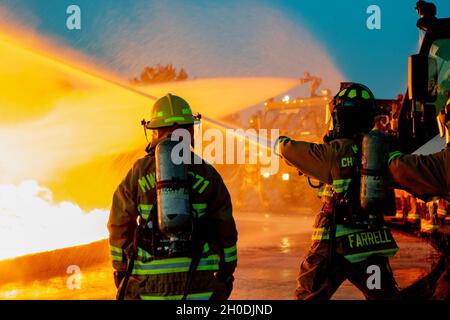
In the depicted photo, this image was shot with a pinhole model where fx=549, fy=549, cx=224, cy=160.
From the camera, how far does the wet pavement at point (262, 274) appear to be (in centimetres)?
608


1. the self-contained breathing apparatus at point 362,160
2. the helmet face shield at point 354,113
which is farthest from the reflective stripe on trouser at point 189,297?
the helmet face shield at point 354,113

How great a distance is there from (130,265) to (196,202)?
0.48m

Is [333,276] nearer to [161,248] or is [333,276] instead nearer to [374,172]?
[374,172]

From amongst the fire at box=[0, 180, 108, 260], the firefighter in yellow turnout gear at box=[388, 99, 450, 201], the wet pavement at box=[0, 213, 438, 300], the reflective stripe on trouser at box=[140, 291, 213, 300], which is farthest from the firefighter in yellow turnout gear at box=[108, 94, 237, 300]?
the fire at box=[0, 180, 108, 260]

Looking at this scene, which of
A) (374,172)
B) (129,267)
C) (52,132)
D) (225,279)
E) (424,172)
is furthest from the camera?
(52,132)

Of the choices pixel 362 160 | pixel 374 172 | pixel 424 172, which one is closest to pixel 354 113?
pixel 362 160

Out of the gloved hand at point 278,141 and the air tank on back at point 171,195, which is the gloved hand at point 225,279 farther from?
the gloved hand at point 278,141

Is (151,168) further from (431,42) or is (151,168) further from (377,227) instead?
(431,42)

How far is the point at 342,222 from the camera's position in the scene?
3.66 m

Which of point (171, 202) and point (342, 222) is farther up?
point (171, 202)

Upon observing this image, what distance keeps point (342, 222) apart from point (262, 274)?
390 cm

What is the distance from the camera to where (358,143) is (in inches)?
144

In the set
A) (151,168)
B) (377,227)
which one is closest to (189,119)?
(151,168)

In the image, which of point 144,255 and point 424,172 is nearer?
point 144,255
